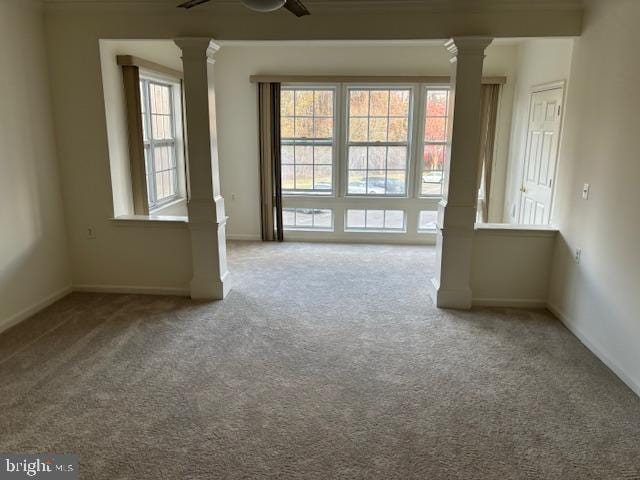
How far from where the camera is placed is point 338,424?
2.56 metres

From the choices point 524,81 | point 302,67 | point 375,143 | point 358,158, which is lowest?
point 358,158

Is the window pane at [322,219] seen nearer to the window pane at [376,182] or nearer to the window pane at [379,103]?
the window pane at [376,182]

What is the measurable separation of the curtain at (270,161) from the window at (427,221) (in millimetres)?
1965

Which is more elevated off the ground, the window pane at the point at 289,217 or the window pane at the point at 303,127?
the window pane at the point at 303,127

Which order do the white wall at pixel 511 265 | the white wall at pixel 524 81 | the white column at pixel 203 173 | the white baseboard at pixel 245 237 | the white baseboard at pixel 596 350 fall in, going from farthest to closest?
the white baseboard at pixel 245 237, the white wall at pixel 524 81, the white wall at pixel 511 265, the white column at pixel 203 173, the white baseboard at pixel 596 350

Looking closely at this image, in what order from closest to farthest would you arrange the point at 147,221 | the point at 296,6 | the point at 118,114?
the point at 296,6 < the point at 147,221 < the point at 118,114

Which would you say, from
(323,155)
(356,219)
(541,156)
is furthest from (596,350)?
(323,155)

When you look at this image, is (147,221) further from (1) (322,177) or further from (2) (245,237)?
(1) (322,177)

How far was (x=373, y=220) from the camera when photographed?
22.0 feet

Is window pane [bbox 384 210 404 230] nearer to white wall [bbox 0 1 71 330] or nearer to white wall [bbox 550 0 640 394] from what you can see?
white wall [bbox 550 0 640 394]

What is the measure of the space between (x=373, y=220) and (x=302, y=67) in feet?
7.52

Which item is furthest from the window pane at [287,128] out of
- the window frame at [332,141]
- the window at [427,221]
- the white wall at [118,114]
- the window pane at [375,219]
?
the window at [427,221]

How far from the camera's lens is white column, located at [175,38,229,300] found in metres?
3.96

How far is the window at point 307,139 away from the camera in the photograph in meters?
6.30
